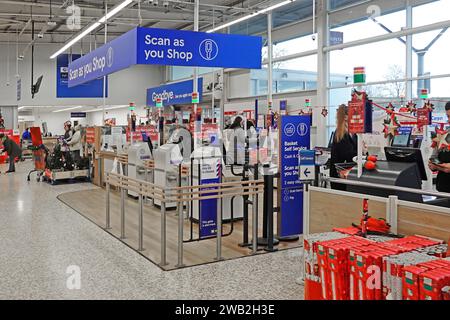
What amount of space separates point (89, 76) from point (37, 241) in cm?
330

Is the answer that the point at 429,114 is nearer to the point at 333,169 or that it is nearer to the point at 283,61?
the point at 333,169

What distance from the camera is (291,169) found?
18.0 ft

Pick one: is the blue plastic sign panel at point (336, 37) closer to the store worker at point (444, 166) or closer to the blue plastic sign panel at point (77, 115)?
the store worker at point (444, 166)

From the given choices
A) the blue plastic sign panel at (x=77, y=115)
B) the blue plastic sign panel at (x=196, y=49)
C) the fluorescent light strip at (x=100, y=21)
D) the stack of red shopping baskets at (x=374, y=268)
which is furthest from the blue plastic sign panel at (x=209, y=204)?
the blue plastic sign panel at (x=77, y=115)

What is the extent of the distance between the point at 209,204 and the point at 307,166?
5.69 feet

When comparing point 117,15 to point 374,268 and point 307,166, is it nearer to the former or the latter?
point 307,166

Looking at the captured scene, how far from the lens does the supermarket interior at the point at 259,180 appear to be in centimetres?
327

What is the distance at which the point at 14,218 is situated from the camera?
7262 mm

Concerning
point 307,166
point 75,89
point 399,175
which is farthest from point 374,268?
point 75,89

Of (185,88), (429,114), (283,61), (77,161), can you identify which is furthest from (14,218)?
(283,61)

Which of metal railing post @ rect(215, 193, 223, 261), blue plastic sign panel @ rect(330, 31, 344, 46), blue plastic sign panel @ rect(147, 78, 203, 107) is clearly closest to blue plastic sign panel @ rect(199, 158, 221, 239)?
metal railing post @ rect(215, 193, 223, 261)

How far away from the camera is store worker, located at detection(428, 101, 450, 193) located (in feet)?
13.7

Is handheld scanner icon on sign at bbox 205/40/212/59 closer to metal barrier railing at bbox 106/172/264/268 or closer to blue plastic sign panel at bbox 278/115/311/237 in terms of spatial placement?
blue plastic sign panel at bbox 278/115/311/237

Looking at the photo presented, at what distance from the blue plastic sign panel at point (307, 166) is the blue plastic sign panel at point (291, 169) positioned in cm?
103
